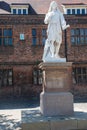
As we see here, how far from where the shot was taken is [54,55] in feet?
36.2

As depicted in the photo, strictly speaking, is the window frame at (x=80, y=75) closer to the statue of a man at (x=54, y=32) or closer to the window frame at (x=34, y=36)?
the window frame at (x=34, y=36)

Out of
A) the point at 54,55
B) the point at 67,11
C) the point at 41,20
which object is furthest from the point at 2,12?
the point at 54,55

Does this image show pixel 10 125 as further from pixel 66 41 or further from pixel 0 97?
pixel 66 41

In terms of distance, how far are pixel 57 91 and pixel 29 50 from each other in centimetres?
1283

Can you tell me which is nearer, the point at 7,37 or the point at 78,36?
the point at 7,37

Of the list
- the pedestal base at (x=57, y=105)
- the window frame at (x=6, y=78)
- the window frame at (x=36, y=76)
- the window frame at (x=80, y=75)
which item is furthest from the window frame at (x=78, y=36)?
the pedestal base at (x=57, y=105)

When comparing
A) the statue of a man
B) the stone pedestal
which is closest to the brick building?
the statue of a man

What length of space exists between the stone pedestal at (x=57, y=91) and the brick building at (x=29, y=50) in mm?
12148

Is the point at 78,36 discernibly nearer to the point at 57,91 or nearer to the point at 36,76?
the point at 36,76

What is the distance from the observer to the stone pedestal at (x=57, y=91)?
1040 cm

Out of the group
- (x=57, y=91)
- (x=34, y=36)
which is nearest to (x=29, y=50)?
(x=34, y=36)

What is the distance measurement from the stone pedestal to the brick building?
39.9ft

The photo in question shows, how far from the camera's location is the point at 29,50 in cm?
2314

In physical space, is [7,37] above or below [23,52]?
above
